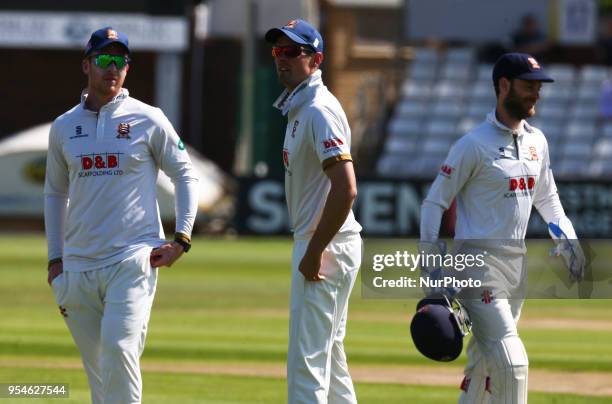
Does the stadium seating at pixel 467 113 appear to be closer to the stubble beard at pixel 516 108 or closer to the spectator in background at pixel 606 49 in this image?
the spectator in background at pixel 606 49

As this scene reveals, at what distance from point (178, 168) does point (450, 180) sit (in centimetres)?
134

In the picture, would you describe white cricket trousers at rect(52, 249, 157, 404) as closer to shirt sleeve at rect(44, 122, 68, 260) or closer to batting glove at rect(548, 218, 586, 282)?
shirt sleeve at rect(44, 122, 68, 260)

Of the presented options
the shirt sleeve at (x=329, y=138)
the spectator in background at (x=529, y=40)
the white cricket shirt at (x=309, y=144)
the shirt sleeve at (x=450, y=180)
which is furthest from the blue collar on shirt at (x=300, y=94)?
the spectator in background at (x=529, y=40)

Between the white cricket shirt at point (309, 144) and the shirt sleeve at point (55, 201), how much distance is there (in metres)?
1.14

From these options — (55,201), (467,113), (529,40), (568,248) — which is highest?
(55,201)

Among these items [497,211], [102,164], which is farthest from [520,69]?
[102,164]

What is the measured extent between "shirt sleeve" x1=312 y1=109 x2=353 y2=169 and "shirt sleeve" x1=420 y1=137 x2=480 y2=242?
869 millimetres

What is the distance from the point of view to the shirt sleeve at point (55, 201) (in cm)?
675

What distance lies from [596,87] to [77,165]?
26.5 m

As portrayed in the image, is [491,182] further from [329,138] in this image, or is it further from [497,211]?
[329,138]

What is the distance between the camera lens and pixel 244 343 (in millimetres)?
12695

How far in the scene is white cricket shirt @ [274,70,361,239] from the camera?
6.20 m

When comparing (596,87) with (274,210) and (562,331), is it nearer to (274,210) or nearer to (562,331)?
(274,210)

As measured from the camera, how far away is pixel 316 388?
620 cm
